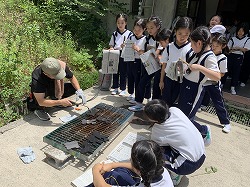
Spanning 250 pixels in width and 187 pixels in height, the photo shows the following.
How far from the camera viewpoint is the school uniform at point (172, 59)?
325 cm

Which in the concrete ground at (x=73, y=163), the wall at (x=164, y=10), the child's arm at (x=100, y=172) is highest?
the wall at (x=164, y=10)

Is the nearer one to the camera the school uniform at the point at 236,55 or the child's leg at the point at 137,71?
the child's leg at the point at 137,71

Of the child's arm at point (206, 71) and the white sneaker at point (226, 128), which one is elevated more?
the child's arm at point (206, 71)

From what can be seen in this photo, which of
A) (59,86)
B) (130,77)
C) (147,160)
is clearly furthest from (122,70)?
(147,160)

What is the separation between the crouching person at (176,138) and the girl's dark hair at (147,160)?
2.47 ft

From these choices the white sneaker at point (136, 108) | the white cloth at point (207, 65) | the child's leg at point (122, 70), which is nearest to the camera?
the white cloth at point (207, 65)

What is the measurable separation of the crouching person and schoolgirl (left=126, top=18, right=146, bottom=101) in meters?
1.97

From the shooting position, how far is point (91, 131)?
10.7 feet

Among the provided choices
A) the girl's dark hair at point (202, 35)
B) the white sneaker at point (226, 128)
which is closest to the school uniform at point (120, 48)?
the girl's dark hair at point (202, 35)

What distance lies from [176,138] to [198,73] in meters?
1.13

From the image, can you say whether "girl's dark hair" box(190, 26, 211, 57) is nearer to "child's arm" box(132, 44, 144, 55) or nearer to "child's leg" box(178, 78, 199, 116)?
"child's leg" box(178, 78, 199, 116)

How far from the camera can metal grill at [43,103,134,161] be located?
2.86 metres

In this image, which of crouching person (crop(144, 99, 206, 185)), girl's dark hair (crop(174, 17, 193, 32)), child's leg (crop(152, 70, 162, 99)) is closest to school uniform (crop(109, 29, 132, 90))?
child's leg (crop(152, 70, 162, 99))

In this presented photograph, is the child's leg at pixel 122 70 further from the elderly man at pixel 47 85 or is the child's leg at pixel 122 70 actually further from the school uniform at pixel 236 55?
the school uniform at pixel 236 55
